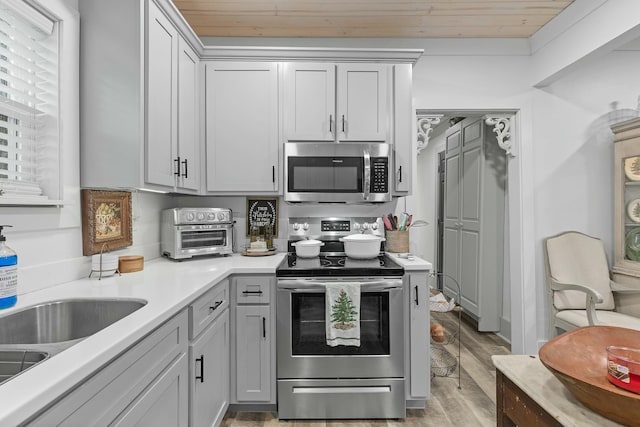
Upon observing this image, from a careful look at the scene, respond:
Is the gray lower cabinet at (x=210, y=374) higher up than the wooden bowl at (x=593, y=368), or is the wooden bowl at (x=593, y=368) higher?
the wooden bowl at (x=593, y=368)

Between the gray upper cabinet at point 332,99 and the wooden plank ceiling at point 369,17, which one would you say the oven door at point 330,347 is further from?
the wooden plank ceiling at point 369,17

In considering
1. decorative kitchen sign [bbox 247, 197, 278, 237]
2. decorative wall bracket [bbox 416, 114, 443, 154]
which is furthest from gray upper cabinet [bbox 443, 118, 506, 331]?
decorative kitchen sign [bbox 247, 197, 278, 237]

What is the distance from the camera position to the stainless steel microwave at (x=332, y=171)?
8.16 ft

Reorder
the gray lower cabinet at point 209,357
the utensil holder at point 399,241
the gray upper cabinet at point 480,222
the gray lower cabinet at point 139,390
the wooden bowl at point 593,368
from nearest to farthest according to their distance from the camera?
the wooden bowl at point 593,368 < the gray lower cabinet at point 139,390 < the gray lower cabinet at point 209,357 < the utensil holder at point 399,241 < the gray upper cabinet at point 480,222

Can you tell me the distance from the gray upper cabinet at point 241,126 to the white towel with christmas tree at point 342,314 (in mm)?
938

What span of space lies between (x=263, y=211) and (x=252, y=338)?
1049 mm

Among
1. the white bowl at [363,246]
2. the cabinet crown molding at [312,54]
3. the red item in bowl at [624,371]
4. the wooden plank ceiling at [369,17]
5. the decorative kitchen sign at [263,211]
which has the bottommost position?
the red item in bowl at [624,371]

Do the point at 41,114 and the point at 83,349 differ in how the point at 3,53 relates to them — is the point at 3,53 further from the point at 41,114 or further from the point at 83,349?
the point at 83,349

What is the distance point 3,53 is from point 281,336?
1.88 metres

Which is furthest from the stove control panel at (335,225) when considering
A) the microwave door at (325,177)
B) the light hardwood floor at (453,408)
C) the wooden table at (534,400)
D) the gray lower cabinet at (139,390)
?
the wooden table at (534,400)

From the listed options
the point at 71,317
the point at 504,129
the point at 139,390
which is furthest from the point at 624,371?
the point at 504,129

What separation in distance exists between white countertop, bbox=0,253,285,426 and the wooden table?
3.34 ft

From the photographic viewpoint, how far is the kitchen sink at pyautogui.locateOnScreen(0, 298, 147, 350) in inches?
51.0

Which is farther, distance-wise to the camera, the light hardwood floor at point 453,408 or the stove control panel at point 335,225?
the stove control panel at point 335,225
